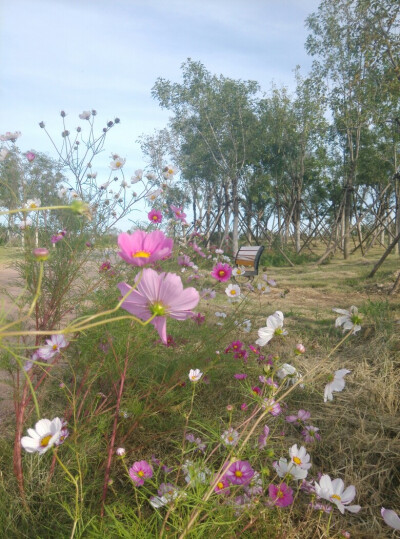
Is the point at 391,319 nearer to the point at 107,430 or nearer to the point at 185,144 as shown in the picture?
the point at 107,430

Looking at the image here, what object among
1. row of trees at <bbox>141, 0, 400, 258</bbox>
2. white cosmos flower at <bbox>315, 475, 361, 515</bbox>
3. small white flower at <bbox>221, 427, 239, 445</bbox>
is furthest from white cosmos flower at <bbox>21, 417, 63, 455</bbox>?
row of trees at <bbox>141, 0, 400, 258</bbox>

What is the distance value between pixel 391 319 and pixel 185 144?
14.7 m

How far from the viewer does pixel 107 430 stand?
1.42 m

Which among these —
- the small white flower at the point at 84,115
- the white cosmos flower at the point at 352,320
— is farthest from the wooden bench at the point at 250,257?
the white cosmos flower at the point at 352,320

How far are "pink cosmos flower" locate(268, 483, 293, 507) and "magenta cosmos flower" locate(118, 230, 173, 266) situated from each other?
79 cm

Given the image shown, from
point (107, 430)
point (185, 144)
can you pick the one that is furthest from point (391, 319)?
point (185, 144)

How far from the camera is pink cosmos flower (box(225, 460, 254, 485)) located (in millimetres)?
971

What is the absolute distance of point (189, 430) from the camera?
5.14 feet

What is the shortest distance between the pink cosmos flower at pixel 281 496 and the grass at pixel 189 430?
0.06 m

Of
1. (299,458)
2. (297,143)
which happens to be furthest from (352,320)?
(297,143)

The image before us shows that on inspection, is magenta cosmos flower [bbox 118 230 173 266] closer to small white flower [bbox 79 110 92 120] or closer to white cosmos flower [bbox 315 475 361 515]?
white cosmos flower [bbox 315 475 361 515]

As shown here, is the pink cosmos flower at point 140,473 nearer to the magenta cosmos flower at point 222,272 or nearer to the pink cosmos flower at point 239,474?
the pink cosmos flower at point 239,474

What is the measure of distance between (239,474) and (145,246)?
692mm

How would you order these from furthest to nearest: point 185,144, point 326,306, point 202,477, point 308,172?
point 185,144 → point 308,172 → point 326,306 → point 202,477
